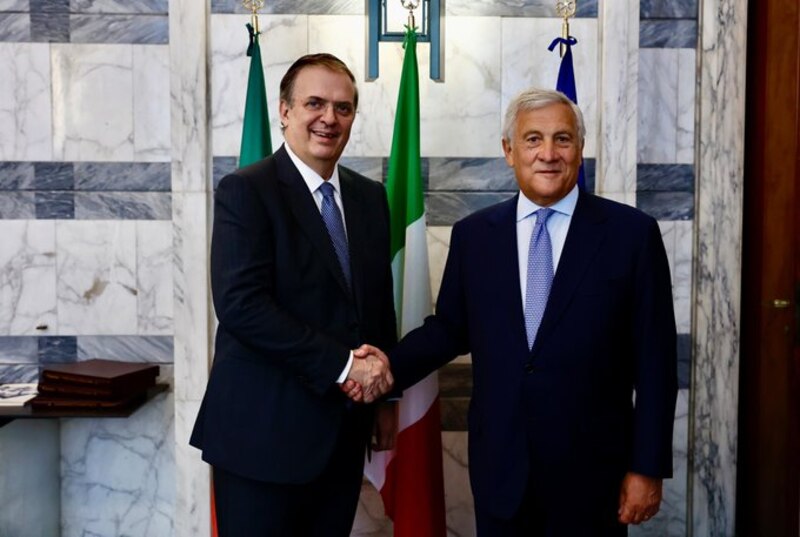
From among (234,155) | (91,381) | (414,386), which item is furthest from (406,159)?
(91,381)

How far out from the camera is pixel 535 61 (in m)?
3.07

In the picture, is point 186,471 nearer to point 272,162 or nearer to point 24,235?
point 24,235

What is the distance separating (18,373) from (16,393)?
20cm

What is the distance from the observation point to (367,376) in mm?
1968

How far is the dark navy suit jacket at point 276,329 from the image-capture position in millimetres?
1920

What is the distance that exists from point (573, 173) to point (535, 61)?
1.25 meters

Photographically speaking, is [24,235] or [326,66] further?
[24,235]

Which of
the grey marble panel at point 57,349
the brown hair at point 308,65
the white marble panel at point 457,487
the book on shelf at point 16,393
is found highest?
the brown hair at point 308,65

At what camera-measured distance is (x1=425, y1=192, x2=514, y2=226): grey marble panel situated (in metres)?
3.10

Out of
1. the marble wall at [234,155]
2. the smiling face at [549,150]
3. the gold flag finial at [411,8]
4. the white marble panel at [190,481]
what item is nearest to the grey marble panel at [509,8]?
the marble wall at [234,155]

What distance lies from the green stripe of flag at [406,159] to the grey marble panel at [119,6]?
101 centimetres

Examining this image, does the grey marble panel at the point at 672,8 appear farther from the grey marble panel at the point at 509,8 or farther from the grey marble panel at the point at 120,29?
the grey marble panel at the point at 120,29

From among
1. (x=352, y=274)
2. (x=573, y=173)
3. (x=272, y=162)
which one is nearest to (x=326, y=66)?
(x=272, y=162)

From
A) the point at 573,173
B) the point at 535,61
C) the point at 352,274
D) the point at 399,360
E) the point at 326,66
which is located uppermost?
the point at 535,61
